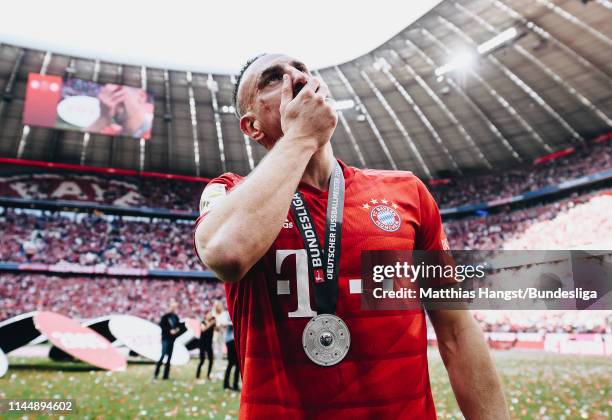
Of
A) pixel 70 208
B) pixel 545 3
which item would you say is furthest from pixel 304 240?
pixel 70 208

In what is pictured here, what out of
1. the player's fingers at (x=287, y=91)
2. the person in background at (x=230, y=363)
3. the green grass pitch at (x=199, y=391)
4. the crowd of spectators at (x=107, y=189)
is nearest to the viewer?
the player's fingers at (x=287, y=91)

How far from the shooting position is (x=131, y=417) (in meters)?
6.65

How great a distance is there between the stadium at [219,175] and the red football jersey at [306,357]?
6038 mm

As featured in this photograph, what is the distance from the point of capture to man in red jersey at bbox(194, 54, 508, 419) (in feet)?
3.88

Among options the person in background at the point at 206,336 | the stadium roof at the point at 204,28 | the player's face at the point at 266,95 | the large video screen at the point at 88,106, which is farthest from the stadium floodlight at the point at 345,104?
the player's face at the point at 266,95

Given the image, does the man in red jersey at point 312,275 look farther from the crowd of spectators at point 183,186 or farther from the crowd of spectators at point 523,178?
the crowd of spectators at point 183,186

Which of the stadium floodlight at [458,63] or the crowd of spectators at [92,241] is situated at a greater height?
the stadium floodlight at [458,63]

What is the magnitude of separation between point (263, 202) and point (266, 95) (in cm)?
66

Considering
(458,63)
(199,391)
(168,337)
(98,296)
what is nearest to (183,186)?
(98,296)

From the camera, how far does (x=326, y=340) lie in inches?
53.5

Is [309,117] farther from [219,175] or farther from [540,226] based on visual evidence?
[540,226]

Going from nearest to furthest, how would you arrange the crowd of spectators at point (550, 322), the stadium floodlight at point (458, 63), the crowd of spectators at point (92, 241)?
1. the crowd of spectators at point (550, 322)
2. the stadium floodlight at point (458, 63)
3. the crowd of spectators at point (92, 241)

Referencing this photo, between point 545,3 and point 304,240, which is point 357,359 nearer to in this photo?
point 304,240

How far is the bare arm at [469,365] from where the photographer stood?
1.56m
